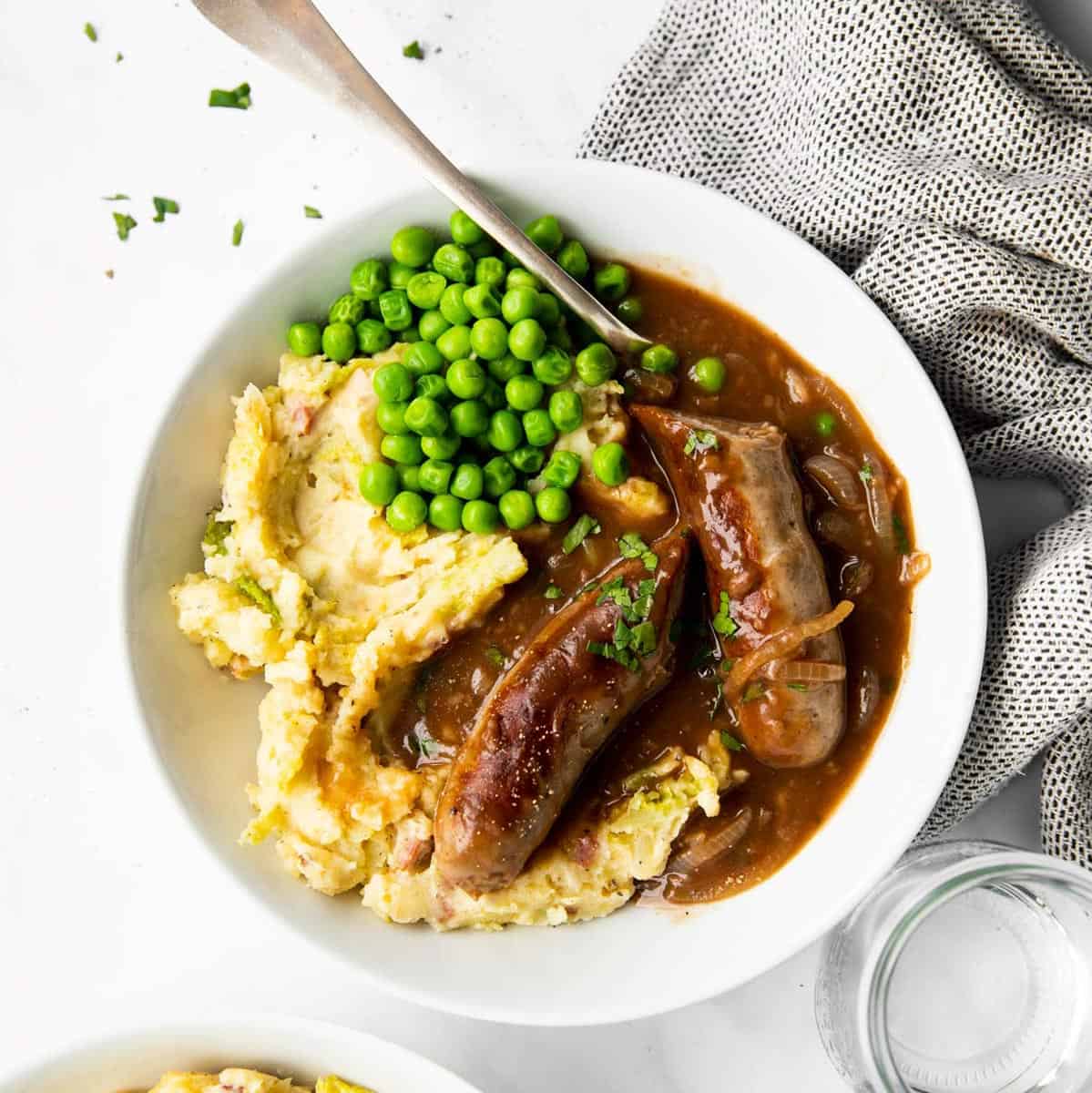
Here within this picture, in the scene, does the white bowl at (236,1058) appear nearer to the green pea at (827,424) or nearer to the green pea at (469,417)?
the green pea at (469,417)

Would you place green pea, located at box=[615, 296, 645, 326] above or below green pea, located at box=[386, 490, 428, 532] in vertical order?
above

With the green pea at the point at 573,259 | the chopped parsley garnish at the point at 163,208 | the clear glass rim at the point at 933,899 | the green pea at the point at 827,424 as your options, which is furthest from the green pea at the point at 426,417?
the clear glass rim at the point at 933,899

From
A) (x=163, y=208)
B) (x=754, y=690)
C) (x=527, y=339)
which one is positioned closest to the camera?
(x=754, y=690)

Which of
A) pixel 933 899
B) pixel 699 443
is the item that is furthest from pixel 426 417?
pixel 933 899

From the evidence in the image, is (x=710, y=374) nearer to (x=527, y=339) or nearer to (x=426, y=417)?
(x=527, y=339)

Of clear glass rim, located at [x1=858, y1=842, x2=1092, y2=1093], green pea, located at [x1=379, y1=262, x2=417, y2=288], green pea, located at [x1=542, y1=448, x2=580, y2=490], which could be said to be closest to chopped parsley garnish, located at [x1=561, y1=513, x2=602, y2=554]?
green pea, located at [x1=542, y1=448, x2=580, y2=490]

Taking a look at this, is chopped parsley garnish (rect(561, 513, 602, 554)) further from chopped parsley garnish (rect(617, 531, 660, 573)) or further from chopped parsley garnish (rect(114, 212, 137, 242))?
chopped parsley garnish (rect(114, 212, 137, 242))
